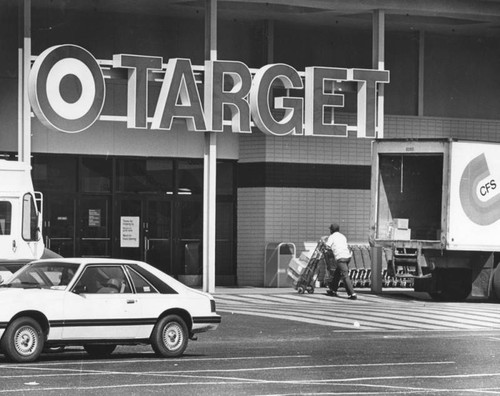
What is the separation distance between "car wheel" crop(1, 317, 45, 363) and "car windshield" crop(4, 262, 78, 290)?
2.50 ft

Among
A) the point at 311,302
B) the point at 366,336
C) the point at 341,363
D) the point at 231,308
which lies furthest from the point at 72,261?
the point at 311,302

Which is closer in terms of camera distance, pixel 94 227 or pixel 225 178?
pixel 94 227

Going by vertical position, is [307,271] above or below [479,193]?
below

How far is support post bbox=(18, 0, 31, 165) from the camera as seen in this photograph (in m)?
30.9

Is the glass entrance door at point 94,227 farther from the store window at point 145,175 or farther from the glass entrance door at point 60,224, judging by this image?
the store window at point 145,175

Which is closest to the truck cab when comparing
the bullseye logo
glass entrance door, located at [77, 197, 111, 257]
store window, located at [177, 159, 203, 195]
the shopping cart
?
the bullseye logo

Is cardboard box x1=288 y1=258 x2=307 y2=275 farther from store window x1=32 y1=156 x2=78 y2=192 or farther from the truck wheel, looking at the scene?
store window x1=32 y1=156 x2=78 y2=192

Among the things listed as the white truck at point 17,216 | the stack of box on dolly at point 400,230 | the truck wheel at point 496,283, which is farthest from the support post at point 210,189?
the white truck at point 17,216

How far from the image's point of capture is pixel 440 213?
31469 mm

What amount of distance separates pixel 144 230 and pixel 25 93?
619cm

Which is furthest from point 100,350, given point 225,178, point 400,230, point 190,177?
point 225,178

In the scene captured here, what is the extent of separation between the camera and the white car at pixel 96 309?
16484 mm

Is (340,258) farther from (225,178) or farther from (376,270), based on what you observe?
(225,178)

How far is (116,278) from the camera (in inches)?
692
